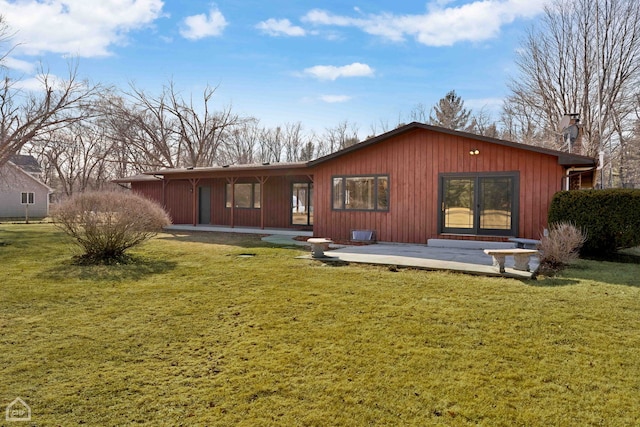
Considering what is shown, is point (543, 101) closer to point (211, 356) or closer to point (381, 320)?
point (381, 320)

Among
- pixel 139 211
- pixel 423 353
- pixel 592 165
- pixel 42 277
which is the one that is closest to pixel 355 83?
pixel 592 165

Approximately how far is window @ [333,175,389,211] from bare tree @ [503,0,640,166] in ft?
40.2

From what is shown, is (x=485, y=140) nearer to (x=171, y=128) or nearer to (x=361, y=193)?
(x=361, y=193)

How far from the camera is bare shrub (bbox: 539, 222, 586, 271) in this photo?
6.71 meters

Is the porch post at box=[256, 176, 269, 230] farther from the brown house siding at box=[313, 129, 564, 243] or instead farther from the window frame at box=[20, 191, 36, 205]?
the window frame at box=[20, 191, 36, 205]

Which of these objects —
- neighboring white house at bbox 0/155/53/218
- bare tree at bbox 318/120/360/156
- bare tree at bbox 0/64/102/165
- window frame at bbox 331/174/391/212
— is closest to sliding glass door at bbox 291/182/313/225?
window frame at bbox 331/174/391/212

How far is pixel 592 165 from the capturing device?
8.58 meters

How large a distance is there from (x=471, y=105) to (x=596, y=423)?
3235 centimetres

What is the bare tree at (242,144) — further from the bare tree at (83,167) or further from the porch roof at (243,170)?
the porch roof at (243,170)

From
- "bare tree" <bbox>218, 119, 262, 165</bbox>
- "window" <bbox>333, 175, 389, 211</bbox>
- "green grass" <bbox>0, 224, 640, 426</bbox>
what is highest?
"bare tree" <bbox>218, 119, 262, 165</bbox>

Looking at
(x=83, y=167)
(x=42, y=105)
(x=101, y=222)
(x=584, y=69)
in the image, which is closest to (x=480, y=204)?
(x=101, y=222)

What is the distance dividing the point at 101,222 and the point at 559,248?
845 cm

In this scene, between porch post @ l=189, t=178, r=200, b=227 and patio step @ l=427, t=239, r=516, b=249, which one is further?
porch post @ l=189, t=178, r=200, b=227

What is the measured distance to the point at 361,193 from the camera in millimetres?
11250
